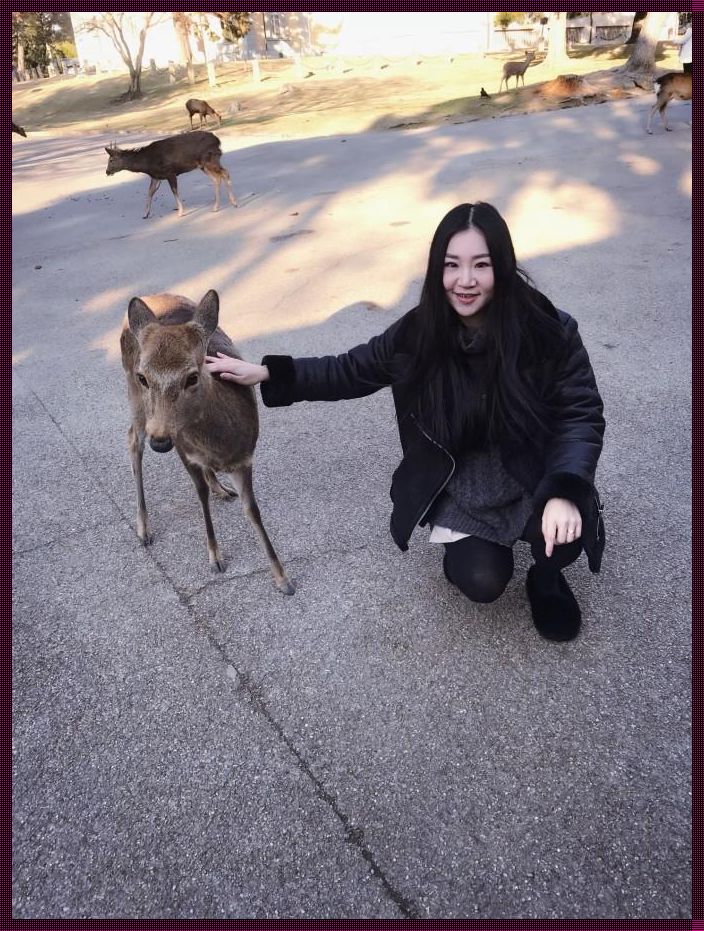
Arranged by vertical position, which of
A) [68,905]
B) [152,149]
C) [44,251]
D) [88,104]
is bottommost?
[68,905]

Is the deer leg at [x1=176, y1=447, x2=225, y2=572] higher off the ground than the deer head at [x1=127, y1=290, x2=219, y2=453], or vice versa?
the deer head at [x1=127, y1=290, x2=219, y2=453]

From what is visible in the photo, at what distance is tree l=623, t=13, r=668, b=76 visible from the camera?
795 inches

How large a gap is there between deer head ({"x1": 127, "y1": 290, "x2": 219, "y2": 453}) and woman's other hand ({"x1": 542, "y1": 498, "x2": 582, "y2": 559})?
139 cm

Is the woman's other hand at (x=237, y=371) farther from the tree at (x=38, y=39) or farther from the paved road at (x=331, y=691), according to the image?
the tree at (x=38, y=39)

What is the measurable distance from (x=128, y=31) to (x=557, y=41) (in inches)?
1285

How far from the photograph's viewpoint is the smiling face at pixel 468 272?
2.34m

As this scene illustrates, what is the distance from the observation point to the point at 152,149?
10859mm

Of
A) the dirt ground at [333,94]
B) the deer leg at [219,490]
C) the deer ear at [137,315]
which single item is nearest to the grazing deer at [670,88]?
the dirt ground at [333,94]

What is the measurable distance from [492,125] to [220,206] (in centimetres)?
846

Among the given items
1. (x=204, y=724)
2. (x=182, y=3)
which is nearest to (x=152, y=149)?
(x=182, y=3)

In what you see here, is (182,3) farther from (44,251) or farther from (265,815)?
(44,251)

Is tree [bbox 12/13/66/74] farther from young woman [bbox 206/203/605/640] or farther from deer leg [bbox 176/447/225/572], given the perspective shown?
young woman [bbox 206/203/605/640]

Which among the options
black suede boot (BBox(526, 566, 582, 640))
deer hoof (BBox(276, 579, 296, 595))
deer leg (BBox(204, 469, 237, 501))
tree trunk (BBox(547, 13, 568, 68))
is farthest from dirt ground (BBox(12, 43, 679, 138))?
black suede boot (BBox(526, 566, 582, 640))

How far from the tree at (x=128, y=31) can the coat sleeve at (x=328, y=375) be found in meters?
42.7
